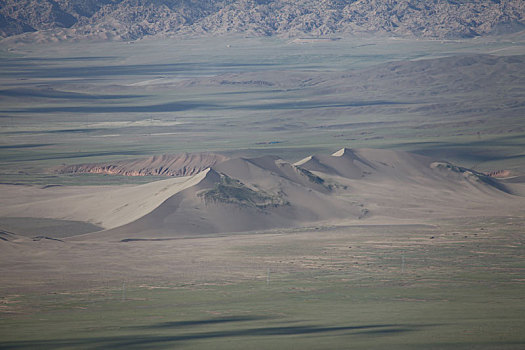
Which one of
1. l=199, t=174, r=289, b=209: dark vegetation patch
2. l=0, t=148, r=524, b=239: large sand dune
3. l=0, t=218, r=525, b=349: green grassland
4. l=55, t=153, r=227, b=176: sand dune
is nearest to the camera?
l=0, t=218, r=525, b=349: green grassland

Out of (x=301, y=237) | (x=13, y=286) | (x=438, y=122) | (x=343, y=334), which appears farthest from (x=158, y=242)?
(x=438, y=122)

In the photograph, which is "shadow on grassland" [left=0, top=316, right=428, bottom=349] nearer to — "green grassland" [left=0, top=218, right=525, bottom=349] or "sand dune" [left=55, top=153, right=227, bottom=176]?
"green grassland" [left=0, top=218, right=525, bottom=349]

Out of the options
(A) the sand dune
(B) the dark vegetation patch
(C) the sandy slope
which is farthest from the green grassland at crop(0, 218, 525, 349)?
(A) the sand dune

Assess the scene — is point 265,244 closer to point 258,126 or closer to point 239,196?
point 239,196

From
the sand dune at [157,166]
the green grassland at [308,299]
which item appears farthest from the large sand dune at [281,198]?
the sand dune at [157,166]

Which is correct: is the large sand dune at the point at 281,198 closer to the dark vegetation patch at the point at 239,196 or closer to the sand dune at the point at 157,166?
the dark vegetation patch at the point at 239,196

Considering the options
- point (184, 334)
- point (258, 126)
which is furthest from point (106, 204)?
point (258, 126)
